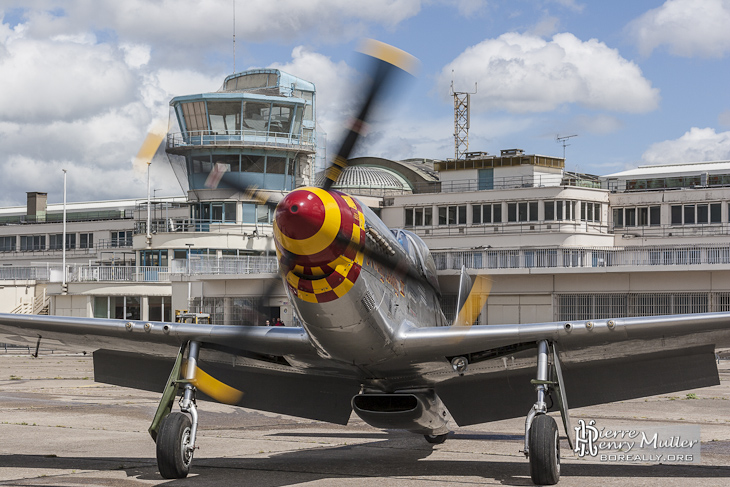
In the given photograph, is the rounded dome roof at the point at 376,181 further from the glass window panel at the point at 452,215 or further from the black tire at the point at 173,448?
the black tire at the point at 173,448

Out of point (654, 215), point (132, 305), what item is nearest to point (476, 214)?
point (654, 215)

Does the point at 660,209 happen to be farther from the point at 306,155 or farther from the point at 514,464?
the point at 514,464

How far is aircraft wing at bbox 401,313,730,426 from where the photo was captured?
10078 millimetres

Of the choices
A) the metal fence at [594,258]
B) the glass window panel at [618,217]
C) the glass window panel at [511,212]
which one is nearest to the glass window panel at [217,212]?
the metal fence at [594,258]

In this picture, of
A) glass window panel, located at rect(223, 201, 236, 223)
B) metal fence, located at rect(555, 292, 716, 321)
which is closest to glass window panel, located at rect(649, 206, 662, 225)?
metal fence, located at rect(555, 292, 716, 321)

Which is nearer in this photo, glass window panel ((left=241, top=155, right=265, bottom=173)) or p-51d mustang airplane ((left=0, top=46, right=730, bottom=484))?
p-51d mustang airplane ((left=0, top=46, right=730, bottom=484))

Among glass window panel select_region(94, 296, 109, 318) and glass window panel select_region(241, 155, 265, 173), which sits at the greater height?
glass window panel select_region(241, 155, 265, 173)

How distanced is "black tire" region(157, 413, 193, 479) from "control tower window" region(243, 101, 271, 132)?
158 feet

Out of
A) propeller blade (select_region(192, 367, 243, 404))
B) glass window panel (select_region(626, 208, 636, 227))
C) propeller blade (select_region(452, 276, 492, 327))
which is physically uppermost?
glass window panel (select_region(626, 208, 636, 227))

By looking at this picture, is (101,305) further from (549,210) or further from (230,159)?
(549,210)

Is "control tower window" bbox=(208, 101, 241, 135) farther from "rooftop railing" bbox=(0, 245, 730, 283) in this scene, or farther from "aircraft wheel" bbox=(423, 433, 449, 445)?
"aircraft wheel" bbox=(423, 433, 449, 445)

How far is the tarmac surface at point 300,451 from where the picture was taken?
1003 cm

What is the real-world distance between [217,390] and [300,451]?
5.96 ft

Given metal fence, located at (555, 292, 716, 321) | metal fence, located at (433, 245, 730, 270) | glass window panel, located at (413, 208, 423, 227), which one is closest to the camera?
metal fence, located at (555, 292, 716, 321)
